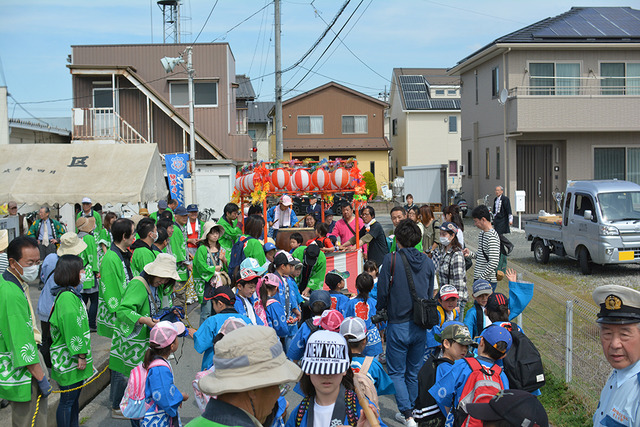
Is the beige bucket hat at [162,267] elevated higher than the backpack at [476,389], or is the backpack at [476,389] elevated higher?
the beige bucket hat at [162,267]

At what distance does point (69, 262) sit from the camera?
5.31m

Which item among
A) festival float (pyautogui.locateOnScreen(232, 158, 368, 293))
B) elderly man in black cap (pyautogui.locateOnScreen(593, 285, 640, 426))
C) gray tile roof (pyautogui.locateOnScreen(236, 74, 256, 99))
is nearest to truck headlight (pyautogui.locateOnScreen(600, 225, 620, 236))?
festival float (pyautogui.locateOnScreen(232, 158, 368, 293))

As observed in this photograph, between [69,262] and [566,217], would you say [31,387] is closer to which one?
[69,262]

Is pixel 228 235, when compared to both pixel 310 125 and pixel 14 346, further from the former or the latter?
pixel 310 125

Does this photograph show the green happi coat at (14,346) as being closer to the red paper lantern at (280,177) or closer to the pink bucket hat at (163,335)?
the pink bucket hat at (163,335)

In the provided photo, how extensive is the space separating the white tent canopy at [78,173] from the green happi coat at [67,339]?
19.5 feet

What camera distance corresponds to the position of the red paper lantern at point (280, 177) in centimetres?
1210

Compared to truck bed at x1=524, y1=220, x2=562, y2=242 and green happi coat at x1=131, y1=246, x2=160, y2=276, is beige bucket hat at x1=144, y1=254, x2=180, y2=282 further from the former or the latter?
truck bed at x1=524, y1=220, x2=562, y2=242

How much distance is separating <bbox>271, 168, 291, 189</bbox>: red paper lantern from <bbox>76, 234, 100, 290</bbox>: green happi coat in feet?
12.6

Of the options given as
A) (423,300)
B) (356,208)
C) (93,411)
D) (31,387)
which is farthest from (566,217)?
(31,387)

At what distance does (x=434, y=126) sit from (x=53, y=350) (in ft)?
132

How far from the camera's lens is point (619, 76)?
Result: 960 inches

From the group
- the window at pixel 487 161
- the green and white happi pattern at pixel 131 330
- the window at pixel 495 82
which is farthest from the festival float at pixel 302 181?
the window at pixel 487 161

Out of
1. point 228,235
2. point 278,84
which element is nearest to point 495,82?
point 278,84
